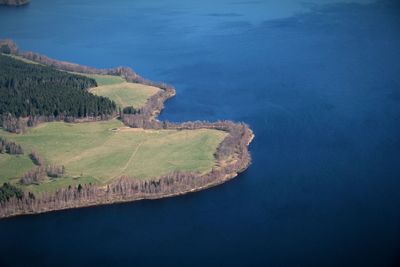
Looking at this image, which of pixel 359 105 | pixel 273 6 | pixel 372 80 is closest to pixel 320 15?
pixel 273 6

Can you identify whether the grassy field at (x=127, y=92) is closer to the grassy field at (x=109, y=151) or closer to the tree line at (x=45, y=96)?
the tree line at (x=45, y=96)

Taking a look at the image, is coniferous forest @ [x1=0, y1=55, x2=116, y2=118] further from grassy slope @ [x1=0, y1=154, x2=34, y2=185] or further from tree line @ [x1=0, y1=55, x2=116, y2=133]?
grassy slope @ [x1=0, y1=154, x2=34, y2=185]

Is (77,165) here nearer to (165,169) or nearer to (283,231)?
(165,169)

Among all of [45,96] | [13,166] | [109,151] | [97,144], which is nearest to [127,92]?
[45,96]

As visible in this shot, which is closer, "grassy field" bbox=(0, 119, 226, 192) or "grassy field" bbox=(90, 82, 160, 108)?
"grassy field" bbox=(0, 119, 226, 192)

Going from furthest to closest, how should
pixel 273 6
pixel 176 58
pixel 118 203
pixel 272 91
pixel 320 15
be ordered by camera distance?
pixel 273 6 → pixel 320 15 → pixel 176 58 → pixel 272 91 → pixel 118 203

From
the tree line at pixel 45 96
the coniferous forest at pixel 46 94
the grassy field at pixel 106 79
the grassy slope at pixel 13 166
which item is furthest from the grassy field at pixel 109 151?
the grassy field at pixel 106 79

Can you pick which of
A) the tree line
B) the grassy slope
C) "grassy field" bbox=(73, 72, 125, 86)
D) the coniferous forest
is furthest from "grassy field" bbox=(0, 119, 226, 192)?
"grassy field" bbox=(73, 72, 125, 86)

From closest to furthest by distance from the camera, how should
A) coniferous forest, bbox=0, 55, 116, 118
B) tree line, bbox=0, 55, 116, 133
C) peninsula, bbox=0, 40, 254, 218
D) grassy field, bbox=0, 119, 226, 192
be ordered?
peninsula, bbox=0, 40, 254, 218, grassy field, bbox=0, 119, 226, 192, tree line, bbox=0, 55, 116, 133, coniferous forest, bbox=0, 55, 116, 118
